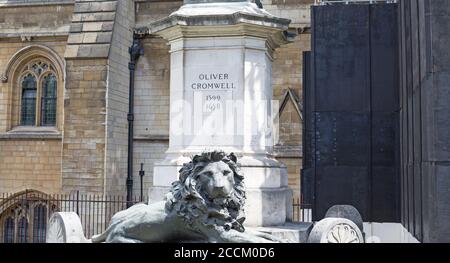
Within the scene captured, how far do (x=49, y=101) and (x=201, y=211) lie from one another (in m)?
16.7

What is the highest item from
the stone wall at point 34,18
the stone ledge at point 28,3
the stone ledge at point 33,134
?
the stone ledge at point 28,3

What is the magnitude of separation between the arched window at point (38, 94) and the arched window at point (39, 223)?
3194 mm

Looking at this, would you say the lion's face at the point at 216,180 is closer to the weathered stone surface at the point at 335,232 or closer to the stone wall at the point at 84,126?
the weathered stone surface at the point at 335,232

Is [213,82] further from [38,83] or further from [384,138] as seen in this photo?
[38,83]

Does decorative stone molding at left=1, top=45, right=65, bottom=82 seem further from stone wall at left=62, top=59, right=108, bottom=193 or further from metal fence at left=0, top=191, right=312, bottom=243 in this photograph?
metal fence at left=0, top=191, right=312, bottom=243

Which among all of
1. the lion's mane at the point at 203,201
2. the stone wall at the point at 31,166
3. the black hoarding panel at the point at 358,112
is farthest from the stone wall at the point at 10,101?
the lion's mane at the point at 203,201

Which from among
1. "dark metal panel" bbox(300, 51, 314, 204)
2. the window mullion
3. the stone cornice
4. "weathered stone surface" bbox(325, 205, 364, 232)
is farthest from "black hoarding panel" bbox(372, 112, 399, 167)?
the window mullion

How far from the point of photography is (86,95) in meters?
17.6

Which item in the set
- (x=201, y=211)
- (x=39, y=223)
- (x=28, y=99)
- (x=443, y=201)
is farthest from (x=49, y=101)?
(x=443, y=201)

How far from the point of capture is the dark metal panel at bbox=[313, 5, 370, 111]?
10609 millimetres

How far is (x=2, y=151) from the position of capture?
1964cm

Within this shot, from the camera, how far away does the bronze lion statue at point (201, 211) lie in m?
4.96
